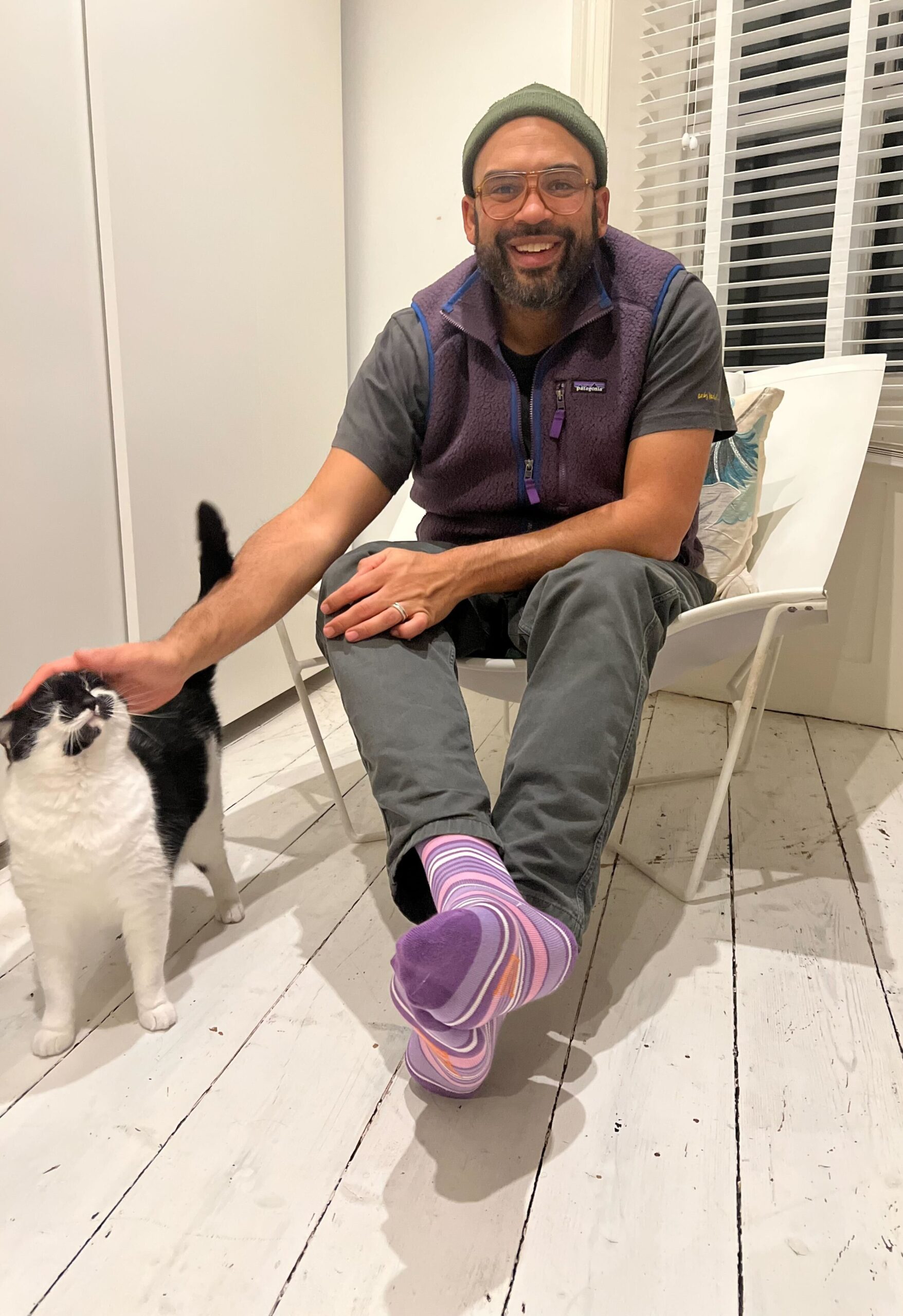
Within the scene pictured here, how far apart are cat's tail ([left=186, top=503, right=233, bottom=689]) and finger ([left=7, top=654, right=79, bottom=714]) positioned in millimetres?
208

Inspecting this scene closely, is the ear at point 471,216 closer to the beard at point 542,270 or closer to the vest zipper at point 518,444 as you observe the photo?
the beard at point 542,270

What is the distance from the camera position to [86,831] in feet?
3.28

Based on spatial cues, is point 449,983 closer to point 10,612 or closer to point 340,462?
point 340,462

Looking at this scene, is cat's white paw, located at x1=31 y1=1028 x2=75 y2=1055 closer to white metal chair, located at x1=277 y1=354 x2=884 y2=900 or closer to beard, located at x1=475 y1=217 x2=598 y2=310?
white metal chair, located at x1=277 y1=354 x2=884 y2=900

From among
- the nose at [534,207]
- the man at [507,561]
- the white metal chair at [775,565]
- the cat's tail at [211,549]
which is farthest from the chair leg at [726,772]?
the cat's tail at [211,549]

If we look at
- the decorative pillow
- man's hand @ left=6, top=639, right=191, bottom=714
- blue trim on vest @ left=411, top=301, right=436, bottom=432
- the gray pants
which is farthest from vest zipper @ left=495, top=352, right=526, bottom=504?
man's hand @ left=6, top=639, right=191, bottom=714

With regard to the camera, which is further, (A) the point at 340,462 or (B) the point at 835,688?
(B) the point at 835,688

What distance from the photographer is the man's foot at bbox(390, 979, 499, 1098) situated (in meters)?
0.79

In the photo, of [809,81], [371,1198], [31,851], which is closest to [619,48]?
[809,81]

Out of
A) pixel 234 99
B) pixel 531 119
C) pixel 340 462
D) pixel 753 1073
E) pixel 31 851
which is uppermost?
pixel 234 99

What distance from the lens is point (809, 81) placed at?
2.30 meters

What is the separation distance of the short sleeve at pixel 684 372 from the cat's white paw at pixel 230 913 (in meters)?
0.95

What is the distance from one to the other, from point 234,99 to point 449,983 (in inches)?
78.4

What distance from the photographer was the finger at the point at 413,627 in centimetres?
109
